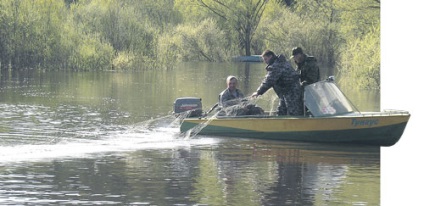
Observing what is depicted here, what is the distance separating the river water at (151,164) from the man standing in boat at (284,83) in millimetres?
839

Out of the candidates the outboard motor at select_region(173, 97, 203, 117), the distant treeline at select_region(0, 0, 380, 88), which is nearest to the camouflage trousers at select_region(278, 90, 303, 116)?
the outboard motor at select_region(173, 97, 203, 117)

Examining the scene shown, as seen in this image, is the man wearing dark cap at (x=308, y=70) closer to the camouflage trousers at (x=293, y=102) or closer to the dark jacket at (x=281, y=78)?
the dark jacket at (x=281, y=78)

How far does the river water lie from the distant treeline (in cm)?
1501

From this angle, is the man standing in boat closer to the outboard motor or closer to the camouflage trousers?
the camouflage trousers

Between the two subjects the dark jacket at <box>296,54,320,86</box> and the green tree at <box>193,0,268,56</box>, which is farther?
the green tree at <box>193,0,268,56</box>

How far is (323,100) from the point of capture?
20.2 m

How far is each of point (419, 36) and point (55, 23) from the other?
30067 mm

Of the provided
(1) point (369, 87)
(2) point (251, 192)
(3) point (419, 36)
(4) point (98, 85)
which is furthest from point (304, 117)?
(4) point (98, 85)

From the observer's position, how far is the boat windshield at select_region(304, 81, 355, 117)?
20219mm

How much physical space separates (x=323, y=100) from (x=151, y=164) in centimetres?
446

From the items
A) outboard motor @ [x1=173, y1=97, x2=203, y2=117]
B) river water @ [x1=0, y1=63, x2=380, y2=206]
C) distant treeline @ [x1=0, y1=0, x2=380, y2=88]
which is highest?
distant treeline @ [x1=0, y1=0, x2=380, y2=88]

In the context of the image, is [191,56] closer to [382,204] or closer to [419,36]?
[419,36]

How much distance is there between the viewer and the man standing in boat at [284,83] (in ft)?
67.4

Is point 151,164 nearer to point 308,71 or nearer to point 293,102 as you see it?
point 293,102
